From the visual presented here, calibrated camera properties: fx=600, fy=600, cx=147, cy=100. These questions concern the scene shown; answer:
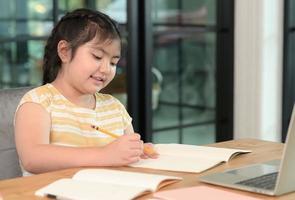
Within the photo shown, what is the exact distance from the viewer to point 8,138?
1693 millimetres

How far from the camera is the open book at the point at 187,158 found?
4.66 ft

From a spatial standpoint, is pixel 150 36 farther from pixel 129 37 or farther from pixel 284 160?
pixel 284 160

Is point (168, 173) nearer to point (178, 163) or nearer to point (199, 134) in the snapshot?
point (178, 163)

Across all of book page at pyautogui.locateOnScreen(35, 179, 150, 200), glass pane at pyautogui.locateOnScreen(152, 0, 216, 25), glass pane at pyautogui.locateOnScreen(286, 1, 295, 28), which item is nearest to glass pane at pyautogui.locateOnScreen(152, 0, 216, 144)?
glass pane at pyautogui.locateOnScreen(152, 0, 216, 25)

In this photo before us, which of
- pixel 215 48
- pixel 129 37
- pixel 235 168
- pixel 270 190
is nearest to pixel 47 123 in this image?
pixel 235 168

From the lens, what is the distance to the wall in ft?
→ 10.8

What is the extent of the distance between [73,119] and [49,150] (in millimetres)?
229

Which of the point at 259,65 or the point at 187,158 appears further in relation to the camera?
the point at 259,65

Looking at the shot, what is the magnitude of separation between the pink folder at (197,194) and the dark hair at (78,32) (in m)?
0.63

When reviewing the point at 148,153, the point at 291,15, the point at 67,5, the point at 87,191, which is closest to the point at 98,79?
the point at 148,153

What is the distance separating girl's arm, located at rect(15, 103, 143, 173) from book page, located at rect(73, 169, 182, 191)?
88mm

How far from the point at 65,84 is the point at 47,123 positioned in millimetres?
183

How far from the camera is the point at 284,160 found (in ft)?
3.74

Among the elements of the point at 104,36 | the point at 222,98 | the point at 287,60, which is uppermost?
the point at 104,36
